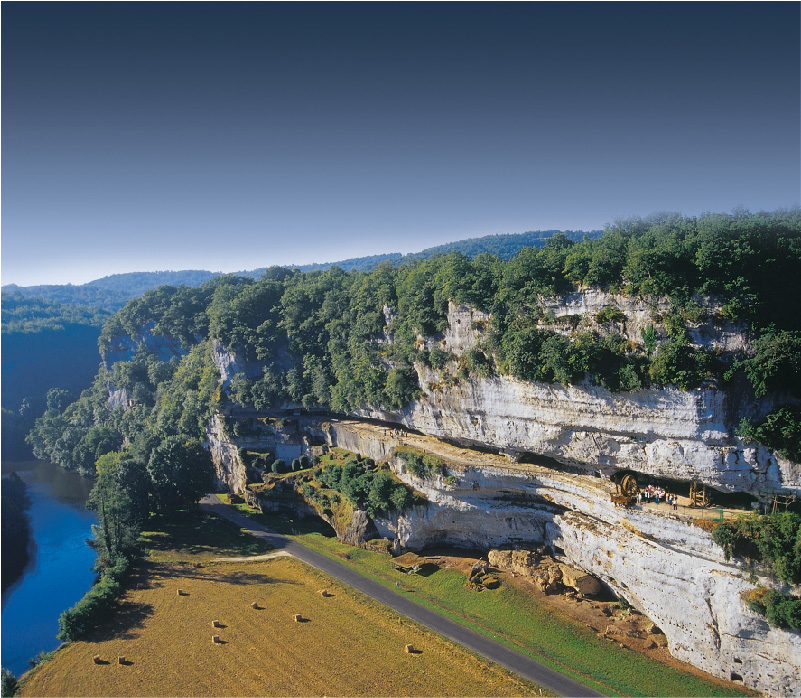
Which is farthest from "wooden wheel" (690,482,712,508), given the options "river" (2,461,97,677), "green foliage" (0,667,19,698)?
"river" (2,461,97,677)

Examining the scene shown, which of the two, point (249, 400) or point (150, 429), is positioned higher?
point (249, 400)

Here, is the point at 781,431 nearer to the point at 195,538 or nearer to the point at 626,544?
the point at 626,544

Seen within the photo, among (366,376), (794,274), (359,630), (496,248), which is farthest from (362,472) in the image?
(496,248)

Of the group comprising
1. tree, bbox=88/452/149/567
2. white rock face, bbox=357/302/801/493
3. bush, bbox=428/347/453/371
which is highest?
bush, bbox=428/347/453/371

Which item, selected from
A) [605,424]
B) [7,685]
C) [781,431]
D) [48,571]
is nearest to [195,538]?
[48,571]

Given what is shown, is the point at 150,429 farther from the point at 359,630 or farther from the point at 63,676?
the point at 359,630

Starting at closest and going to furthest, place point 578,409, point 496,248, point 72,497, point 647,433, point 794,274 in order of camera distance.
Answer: point 794,274
point 647,433
point 578,409
point 72,497
point 496,248

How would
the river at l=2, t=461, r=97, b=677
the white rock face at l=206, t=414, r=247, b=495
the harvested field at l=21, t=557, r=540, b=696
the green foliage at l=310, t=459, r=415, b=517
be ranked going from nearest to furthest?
the harvested field at l=21, t=557, r=540, b=696
the river at l=2, t=461, r=97, b=677
the green foliage at l=310, t=459, r=415, b=517
the white rock face at l=206, t=414, r=247, b=495

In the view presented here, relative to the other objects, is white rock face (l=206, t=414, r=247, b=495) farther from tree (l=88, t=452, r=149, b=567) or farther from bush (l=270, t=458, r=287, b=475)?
tree (l=88, t=452, r=149, b=567)
